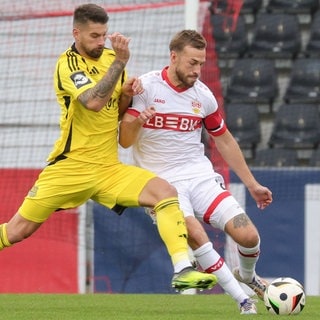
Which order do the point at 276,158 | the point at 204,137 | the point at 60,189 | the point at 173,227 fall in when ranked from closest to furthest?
1. the point at 173,227
2. the point at 60,189
3. the point at 204,137
4. the point at 276,158

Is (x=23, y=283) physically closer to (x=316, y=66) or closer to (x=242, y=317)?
(x=242, y=317)

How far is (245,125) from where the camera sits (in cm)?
1495

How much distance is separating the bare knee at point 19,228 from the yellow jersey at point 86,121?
51 centimetres

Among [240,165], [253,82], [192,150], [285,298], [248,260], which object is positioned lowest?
[285,298]

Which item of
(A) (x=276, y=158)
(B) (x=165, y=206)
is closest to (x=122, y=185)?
(B) (x=165, y=206)

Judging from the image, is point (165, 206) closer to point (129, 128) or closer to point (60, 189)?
point (129, 128)

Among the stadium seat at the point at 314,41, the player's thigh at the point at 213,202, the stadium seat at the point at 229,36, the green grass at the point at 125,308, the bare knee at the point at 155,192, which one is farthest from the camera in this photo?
the stadium seat at the point at 314,41

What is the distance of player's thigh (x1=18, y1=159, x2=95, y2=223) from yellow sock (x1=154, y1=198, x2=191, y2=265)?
670 millimetres

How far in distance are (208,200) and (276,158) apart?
21.9 feet

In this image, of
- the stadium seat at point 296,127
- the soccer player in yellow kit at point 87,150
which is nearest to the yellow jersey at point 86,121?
the soccer player in yellow kit at point 87,150

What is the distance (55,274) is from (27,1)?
331cm

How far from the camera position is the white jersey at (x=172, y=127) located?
7.94 metres

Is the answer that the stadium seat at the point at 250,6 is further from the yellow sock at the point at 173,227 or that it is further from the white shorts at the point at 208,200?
the yellow sock at the point at 173,227

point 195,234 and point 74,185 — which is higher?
point 74,185
